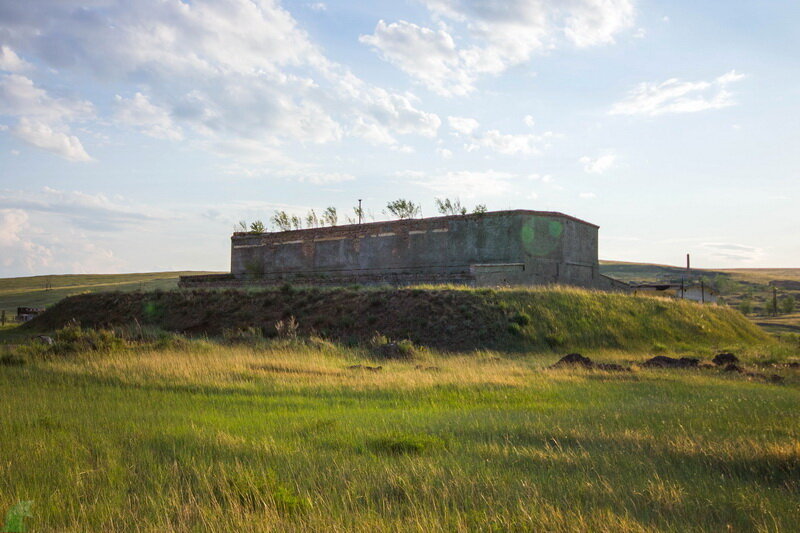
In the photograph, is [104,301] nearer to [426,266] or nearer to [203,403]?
[426,266]

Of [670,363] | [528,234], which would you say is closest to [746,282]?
[528,234]

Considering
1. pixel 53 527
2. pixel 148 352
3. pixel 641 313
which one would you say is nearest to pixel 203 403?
pixel 53 527

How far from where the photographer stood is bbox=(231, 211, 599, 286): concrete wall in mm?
38344

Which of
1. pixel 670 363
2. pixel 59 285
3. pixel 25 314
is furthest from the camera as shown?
pixel 59 285

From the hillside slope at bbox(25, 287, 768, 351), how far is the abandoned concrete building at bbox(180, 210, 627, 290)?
576 centimetres

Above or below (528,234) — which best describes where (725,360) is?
below

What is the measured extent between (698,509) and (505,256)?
34.4 meters

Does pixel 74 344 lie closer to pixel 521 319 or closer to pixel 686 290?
pixel 521 319

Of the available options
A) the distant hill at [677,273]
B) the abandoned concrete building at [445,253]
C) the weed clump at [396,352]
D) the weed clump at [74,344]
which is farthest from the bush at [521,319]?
the distant hill at [677,273]

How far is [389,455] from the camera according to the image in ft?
22.1

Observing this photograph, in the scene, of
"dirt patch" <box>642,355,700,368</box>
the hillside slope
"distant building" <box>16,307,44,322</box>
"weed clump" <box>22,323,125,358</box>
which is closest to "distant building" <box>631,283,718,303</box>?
the hillside slope

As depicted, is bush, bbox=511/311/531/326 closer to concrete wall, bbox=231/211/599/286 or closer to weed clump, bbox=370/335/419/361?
weed clump, bbox=370/335/419/361

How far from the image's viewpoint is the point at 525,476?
5832 mm

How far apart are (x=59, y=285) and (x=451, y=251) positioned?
10499 cm
